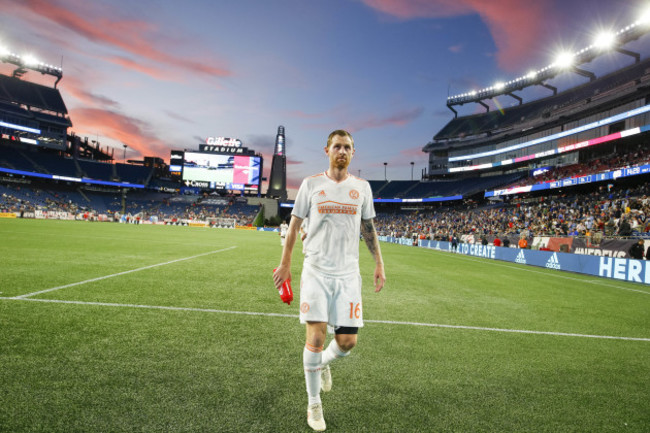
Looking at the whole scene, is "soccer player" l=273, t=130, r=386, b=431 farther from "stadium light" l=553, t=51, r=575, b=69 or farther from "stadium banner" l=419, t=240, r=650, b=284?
"stadium light" l=553, t=51, r=575, b=69

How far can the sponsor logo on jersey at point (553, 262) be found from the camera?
722 inches

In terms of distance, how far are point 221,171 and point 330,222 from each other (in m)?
75.2

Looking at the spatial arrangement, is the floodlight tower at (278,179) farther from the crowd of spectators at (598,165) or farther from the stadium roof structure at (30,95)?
the crowd of spectators at (598,165)

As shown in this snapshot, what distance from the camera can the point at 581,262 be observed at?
16.8m

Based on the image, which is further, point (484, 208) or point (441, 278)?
point (484, 208)

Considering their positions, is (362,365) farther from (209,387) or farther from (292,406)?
(209,387)

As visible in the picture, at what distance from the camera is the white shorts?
297cm

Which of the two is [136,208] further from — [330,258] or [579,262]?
[330,258]

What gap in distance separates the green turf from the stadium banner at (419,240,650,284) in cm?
873

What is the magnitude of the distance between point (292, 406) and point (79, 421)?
1.54m

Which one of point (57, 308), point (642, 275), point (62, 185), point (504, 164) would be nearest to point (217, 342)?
point (57, 308)

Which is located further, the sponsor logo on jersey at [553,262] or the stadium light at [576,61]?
the stadium light at [576,61]

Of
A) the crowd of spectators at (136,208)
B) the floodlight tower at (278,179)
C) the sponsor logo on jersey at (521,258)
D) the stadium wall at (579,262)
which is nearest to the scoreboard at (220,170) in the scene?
the crowd of spectators at (136,208)

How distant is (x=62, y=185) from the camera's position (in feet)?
235
